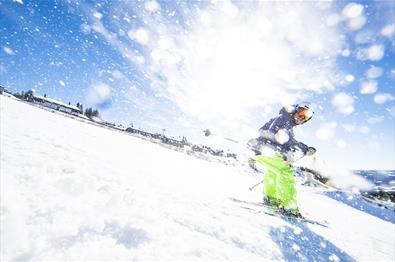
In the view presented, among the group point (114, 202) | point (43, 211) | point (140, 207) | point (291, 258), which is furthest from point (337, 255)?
point (43, 211)

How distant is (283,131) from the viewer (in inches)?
292

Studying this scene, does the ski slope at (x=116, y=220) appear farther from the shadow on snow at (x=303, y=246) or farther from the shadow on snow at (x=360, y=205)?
the shadow on snow at (x=360, y=205)

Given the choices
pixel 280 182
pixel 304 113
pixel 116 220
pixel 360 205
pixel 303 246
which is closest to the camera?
pixel 116 220

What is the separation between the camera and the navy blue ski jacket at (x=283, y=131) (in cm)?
745

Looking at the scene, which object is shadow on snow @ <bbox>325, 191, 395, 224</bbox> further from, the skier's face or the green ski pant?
the green ski pant

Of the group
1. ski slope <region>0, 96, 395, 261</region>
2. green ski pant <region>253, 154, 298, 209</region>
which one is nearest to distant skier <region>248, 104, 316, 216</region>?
green ski pant <region>253, 154, 298, 209</region>

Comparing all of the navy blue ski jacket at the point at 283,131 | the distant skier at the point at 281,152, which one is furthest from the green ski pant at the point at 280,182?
the navy blue ski jacket at the point at 283,131

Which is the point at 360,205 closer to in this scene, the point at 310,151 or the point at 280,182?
the point at 310,151

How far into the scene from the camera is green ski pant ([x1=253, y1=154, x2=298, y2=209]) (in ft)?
21.3

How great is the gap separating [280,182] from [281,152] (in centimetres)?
100

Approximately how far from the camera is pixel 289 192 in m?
6.54

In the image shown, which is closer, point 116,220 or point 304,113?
point 116,220

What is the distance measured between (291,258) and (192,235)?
1348 millimetres

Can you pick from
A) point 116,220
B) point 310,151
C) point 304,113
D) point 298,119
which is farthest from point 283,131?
point 116,220
